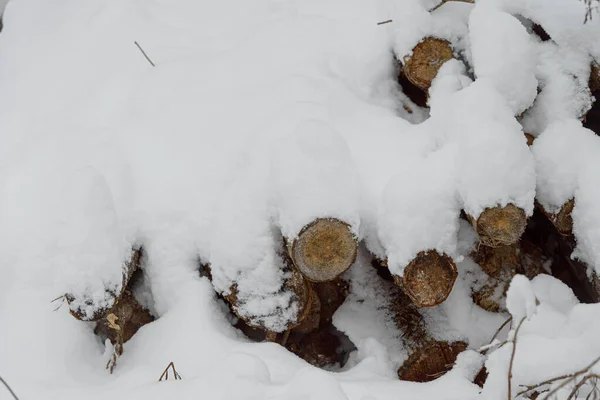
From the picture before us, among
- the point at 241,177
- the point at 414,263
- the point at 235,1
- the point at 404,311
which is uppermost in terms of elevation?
the point at 235,1

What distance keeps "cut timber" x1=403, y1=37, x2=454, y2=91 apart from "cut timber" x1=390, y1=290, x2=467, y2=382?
0.98 m

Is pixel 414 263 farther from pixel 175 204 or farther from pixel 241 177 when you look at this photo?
pixel 175 204

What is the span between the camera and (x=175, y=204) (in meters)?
2.03

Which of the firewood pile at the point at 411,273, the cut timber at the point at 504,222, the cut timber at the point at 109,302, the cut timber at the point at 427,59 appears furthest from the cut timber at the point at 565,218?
the cut timber at the point at 109,302

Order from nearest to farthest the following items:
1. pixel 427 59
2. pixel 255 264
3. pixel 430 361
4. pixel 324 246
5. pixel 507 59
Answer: pixel 324 246, pixel 255 264, pixel 507 59, pixel 430 361, pixel 427 59

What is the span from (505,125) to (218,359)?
124 centimetres

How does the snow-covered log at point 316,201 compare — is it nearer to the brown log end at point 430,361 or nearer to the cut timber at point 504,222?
the cut timber at point 504,222

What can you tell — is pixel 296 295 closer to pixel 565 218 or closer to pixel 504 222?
pixel 504 222

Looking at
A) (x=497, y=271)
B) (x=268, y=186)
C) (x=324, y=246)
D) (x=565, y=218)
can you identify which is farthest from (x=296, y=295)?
(x=565, y=218)

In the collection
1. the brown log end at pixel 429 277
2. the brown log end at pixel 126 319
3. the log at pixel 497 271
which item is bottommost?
the log at pixel 497 271

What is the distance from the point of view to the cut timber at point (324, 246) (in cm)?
163

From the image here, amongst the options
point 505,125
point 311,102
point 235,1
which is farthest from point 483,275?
point 235,1

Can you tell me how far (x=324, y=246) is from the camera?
5.36ft

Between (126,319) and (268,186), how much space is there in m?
0.80
